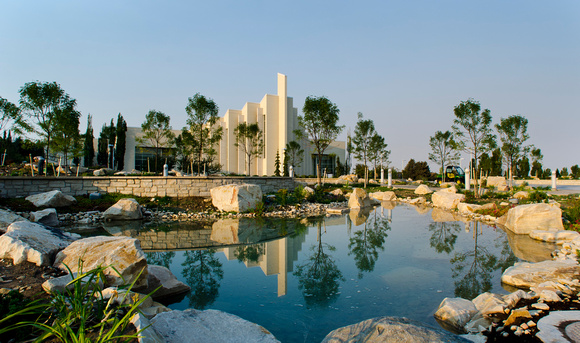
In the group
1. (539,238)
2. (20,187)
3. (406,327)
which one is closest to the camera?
(406,327)

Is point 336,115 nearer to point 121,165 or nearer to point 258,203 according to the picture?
point 258,203

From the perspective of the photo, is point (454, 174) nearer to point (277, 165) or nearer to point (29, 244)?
point (277, 165)

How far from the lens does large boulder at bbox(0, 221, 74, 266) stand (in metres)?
3.97

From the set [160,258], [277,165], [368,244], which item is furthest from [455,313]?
[277,165]

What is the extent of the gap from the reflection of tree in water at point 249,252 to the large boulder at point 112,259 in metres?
2.45

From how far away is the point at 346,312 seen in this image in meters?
3.74

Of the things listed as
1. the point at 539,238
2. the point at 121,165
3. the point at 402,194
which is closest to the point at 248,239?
the point at 539,238

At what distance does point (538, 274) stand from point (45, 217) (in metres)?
12.8

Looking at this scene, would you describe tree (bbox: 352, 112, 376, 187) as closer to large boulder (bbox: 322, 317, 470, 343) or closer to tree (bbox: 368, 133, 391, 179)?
tree (bbox: 368, 133, 391, 179)

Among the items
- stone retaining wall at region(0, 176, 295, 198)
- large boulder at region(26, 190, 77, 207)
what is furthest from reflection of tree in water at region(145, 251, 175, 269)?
stone retaining wall at region(0, 176, 295, 198)

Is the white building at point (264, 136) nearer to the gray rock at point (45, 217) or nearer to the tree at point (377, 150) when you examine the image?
the tree at point (377, 150)

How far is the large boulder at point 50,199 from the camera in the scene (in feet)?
36.8

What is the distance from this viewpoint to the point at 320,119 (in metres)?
20.8

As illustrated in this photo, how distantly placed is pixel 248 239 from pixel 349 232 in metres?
3.26
